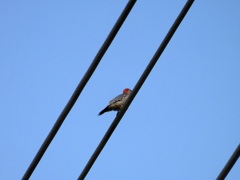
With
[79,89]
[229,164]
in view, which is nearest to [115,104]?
[79,89]

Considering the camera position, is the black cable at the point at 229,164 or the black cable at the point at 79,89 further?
the black cable at the point at 79,89

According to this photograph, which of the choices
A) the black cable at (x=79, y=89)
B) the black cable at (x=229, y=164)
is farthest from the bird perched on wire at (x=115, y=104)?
the black cable at (x=229, y=164)

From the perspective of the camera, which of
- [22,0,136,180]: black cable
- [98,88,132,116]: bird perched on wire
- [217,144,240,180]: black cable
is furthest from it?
[98,88,132,116]: bird perched on wire

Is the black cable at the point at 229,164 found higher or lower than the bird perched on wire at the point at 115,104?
higher

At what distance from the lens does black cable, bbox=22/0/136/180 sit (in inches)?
151

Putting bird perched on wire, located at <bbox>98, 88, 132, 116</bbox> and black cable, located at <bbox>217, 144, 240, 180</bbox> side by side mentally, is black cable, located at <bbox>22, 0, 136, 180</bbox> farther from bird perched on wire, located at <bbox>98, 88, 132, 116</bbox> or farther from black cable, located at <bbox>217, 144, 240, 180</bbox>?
bird perched on wire, located at <bbox>98, 88, 132, 116</bbox>

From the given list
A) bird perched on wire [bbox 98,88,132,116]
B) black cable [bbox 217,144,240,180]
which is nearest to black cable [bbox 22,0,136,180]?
black cable [bbox 217,144,240,180]

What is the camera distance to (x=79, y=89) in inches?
155

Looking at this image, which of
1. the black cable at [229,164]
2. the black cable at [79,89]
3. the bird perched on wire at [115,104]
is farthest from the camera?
the bird perched on wire at [115,104]

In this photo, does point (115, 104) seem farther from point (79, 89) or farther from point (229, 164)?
point (229, 164)

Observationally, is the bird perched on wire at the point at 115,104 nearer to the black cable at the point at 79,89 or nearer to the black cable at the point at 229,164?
the black cable at the point at 79,89

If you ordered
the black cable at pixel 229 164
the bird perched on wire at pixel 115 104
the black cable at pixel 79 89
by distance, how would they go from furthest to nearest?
the bird perched on wire at pixel 115 104 < the black cable at pixel 79 89 < the black cable at pixel 229 164

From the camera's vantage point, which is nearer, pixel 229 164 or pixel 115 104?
pixel 229 164

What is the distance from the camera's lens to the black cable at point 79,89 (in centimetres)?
384
